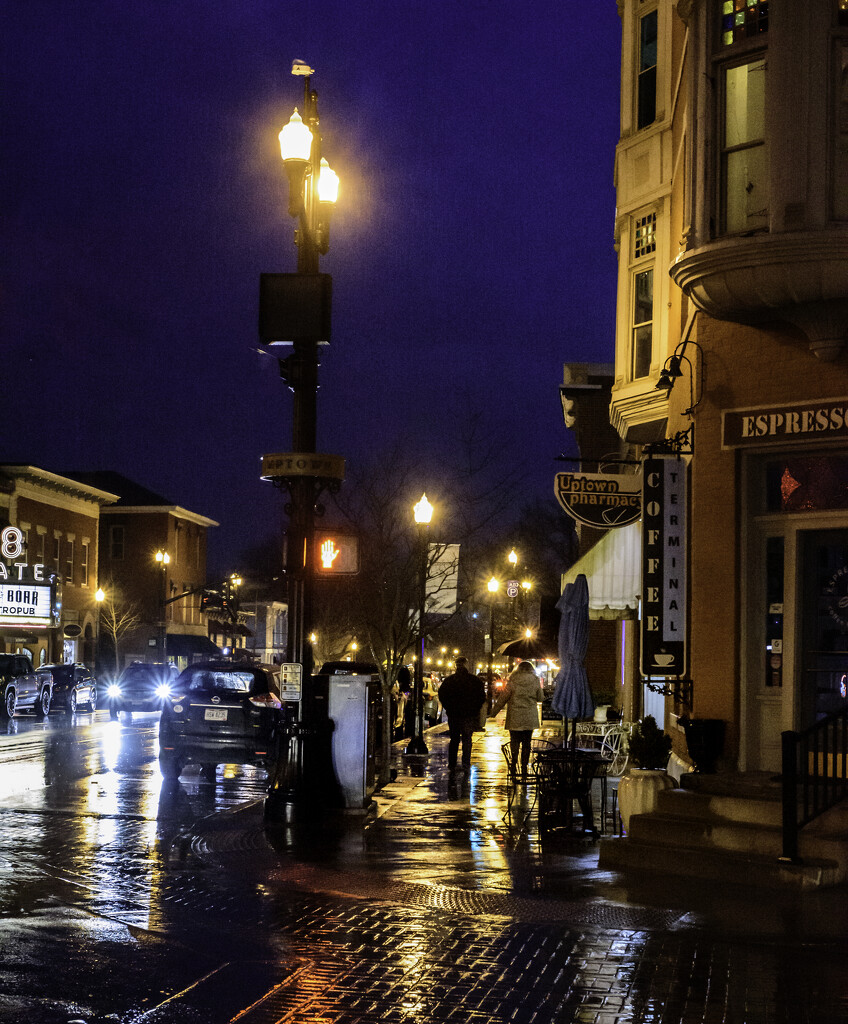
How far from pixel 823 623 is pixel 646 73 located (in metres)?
9.29

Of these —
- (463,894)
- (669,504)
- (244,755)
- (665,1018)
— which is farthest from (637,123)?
(665,1018)

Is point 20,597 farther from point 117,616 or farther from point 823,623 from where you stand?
point 823,623

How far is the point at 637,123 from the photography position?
704 inches

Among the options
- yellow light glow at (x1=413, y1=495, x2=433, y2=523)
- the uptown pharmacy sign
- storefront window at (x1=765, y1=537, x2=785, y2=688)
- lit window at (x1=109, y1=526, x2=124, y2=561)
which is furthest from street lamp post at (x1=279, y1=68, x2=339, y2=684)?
lit window at (x1=109, y1=526, x2=124, y2=561)

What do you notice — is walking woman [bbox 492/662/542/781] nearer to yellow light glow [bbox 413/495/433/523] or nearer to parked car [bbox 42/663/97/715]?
yellow light glow [bbox 413/495/433/523]

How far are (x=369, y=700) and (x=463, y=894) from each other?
517cm

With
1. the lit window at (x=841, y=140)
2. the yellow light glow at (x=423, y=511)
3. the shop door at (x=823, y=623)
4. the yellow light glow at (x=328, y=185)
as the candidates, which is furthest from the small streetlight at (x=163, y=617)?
the lit window at (x=841, y=140)

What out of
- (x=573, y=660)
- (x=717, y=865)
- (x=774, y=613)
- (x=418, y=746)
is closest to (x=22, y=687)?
(x=418, y=746)

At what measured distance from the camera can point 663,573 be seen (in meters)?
12.3

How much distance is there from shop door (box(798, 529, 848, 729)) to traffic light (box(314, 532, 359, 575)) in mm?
4962

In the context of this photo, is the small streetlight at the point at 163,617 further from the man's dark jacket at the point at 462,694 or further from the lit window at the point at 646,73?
the lit window at the point at 646,73

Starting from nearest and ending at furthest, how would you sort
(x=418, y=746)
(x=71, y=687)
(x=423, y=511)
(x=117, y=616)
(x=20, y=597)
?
(x=423, y=511) < (x=418, y=746) < (x=71, y=687) < (x=20, y=597) < (x=117, y=616)

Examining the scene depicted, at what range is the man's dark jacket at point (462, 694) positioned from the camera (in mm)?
18906

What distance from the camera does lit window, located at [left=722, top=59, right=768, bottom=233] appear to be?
1204 cm
